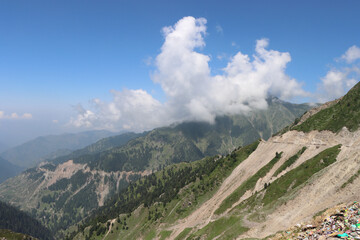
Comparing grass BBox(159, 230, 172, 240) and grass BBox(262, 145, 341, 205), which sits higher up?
grass BBox(262, 145, 341, 205)

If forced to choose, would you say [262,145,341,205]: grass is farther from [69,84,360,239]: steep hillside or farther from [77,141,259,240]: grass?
[77,141,259,240]: grass

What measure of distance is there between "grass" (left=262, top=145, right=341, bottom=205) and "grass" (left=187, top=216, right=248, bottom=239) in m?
15.0

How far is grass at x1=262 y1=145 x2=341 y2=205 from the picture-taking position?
85.0 meters

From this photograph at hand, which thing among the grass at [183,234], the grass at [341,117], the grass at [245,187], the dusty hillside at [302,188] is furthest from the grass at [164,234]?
the grass at [341,117]

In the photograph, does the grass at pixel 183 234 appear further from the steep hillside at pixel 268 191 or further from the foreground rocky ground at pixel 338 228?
the foreground rocky ground at pixel 338 228

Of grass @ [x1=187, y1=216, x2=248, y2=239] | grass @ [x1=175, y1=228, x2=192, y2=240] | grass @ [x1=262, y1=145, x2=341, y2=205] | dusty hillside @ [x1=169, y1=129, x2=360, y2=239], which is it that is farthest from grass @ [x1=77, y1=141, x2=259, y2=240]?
grass @ [x1=262, y1=145, x2=341, y2=205]

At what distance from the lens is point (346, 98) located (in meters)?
131

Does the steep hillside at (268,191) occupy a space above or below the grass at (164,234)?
above

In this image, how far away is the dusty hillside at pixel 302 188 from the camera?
65250 mm

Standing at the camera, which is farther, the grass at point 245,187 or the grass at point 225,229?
the grass at point 245,187

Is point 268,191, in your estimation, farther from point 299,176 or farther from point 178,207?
point 178,207

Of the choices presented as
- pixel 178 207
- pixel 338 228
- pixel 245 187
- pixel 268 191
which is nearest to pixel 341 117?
pixel 268 191

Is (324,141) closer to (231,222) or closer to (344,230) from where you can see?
(231,222)

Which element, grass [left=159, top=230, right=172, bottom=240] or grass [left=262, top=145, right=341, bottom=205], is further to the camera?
grass [left=159, top=230, right=172, bottom=240]
